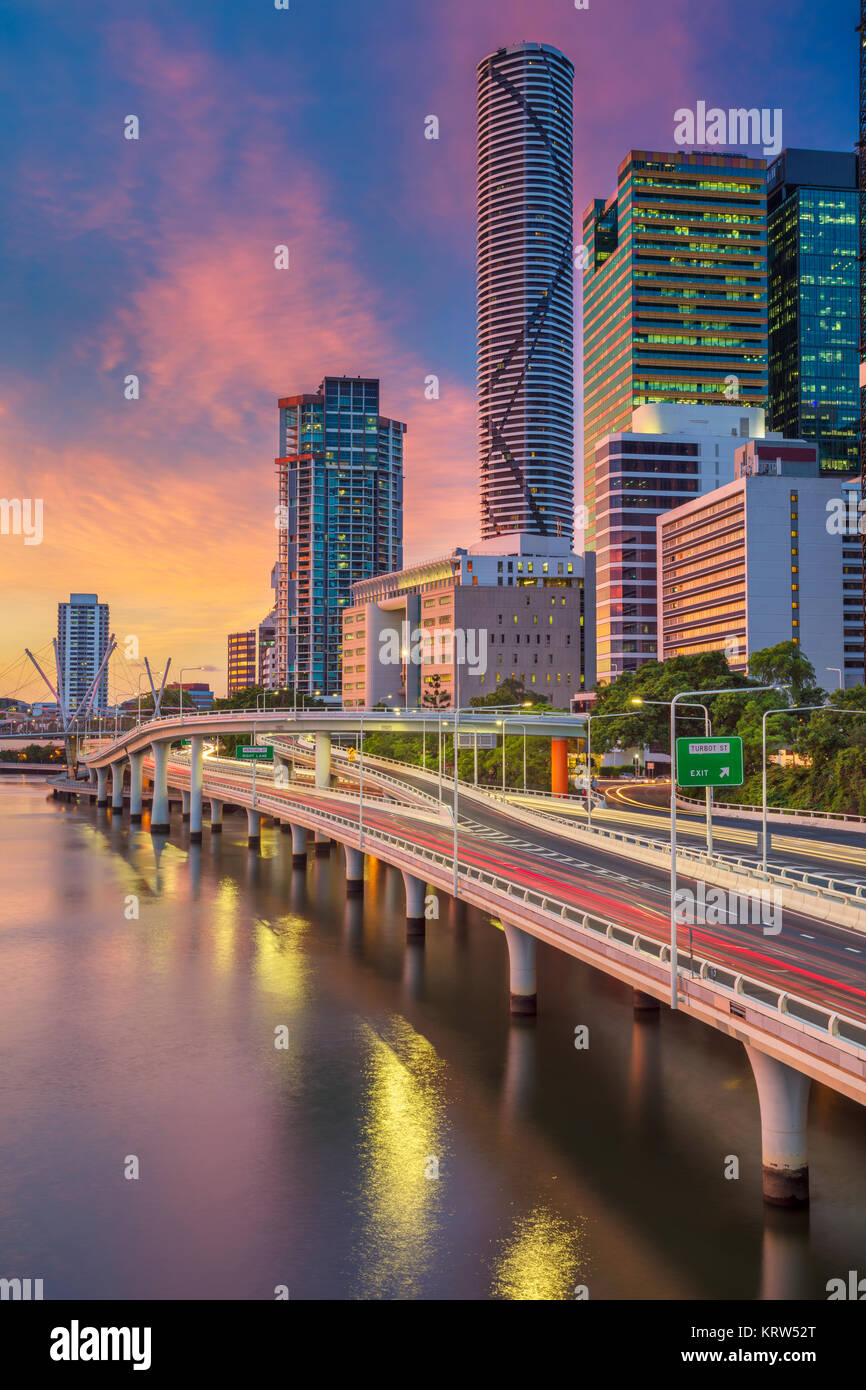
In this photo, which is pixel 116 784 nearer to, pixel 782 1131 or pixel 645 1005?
pixel 645 1005

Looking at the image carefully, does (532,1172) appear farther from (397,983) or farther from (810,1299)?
(397,983)

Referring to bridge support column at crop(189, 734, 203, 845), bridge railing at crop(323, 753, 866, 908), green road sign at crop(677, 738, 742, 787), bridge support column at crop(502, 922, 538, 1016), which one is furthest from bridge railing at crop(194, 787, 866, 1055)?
bridge support column at crop(189, 734, 203, 845)

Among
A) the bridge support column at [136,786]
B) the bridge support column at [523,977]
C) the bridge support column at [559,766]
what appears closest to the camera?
the bridge support column at [523,977]

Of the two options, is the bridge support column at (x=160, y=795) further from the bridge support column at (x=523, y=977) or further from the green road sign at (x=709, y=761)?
the green road sign at (x=709, y=761)

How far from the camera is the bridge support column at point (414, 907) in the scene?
221 feet

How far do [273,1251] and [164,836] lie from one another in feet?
349

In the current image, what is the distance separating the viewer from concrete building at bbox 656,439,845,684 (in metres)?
167

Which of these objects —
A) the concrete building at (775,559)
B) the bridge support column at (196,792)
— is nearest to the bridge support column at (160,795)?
the bridge support column at (196,792)

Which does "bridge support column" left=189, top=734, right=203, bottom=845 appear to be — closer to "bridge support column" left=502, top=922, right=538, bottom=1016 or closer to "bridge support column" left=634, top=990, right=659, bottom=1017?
"bridge support column" left=502, top=922, right=538, bottom=1016

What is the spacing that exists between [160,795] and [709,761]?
107m

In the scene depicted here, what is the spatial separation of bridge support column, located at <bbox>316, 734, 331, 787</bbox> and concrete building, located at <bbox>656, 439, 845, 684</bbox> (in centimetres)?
8312

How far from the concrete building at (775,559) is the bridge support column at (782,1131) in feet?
475
